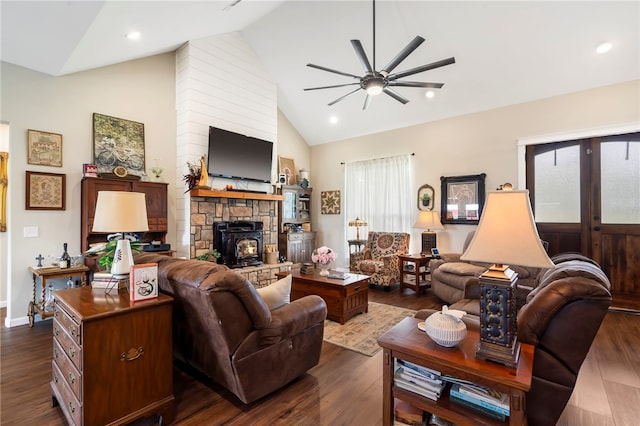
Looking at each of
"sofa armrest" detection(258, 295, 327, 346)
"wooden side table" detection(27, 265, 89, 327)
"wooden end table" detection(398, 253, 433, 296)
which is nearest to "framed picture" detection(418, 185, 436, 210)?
"wooden end table" detection(398, 253, 433, 296)

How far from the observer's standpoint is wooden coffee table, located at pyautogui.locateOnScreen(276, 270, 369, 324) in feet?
11.9

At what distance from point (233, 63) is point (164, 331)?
196 inches

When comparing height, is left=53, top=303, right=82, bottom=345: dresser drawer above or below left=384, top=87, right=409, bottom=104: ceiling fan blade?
below

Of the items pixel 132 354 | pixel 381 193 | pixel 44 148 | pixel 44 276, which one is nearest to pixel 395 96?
pixel 381 193

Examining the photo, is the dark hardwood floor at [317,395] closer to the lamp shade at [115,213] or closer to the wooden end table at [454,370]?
the wooden end table at [454,370]

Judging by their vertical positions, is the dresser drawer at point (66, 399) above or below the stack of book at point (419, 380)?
below

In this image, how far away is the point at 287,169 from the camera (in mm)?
7172

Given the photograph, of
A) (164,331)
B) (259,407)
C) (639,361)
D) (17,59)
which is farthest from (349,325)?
(17,59)

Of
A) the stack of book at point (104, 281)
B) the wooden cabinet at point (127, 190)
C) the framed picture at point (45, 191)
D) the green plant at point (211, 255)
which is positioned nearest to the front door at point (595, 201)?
the green plant at point (211, 255)

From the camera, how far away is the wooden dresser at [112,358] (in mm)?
1575

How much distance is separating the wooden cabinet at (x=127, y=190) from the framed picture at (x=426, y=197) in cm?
463

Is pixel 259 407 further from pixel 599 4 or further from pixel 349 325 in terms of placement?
pixel 599 4

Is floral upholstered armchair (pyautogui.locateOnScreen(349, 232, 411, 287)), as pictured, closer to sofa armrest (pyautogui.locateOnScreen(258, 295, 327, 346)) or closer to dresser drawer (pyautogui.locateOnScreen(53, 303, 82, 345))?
sofa armrest (pyautogui.locateOnScreen(258, 295, 327, 346))

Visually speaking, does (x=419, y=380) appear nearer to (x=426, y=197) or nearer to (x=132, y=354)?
(x=132, y=354)
